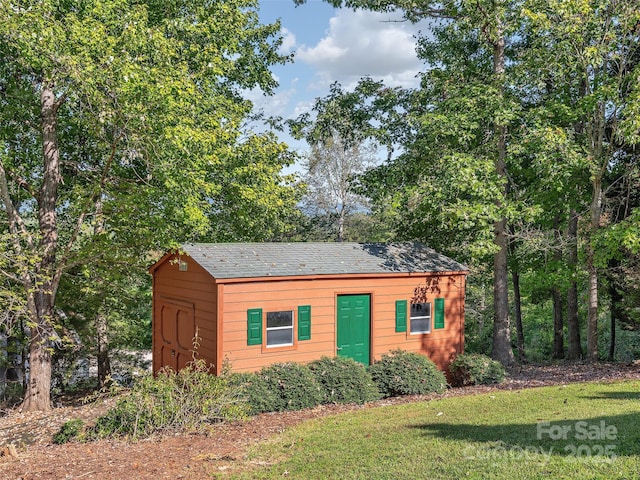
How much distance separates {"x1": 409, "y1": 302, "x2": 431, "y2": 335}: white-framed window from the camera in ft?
45.6

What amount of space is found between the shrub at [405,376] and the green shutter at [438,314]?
6.09 feet

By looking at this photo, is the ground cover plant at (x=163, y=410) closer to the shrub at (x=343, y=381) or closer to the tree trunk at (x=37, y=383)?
Answer: the shrub at (x=343, y=381)

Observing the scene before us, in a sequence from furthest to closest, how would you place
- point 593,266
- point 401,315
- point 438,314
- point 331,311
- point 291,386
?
point 593,266 < point 438,314 < point 401,315 < point 331,311 < point 291,386

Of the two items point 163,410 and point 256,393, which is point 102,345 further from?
point 163,410

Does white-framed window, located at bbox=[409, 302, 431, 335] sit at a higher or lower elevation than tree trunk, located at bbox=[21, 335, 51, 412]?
higher

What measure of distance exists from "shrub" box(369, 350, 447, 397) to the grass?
6.77ft

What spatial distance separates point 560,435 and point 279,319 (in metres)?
6.69

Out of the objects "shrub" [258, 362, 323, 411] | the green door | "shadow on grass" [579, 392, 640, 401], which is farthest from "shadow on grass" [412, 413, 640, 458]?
the green door

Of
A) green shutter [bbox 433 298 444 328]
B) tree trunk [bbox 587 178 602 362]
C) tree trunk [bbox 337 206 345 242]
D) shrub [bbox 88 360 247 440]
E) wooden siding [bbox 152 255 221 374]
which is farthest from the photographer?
tree trunk [bbox 337 206 345 242]

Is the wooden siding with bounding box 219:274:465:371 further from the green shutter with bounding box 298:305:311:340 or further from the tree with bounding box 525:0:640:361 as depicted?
the tree with bounding box 525:0:640:361

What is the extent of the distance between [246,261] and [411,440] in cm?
629

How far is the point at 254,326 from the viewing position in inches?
454

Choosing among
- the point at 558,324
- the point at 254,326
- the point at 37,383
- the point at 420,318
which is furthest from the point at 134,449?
the point at 558,324

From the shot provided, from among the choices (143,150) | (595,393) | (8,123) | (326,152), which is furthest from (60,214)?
(326,152)
